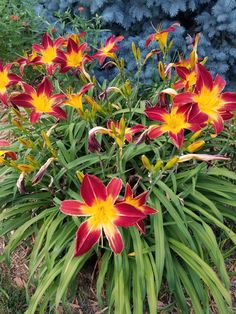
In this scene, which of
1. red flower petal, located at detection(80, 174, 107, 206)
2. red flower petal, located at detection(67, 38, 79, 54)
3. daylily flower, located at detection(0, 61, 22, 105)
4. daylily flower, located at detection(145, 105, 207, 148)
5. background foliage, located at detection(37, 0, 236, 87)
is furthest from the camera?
background foliage, located at detection(37, 0, 236, 87)

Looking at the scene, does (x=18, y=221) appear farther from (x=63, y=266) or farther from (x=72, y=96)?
(x=72, y=96)

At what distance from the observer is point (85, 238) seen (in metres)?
1.58

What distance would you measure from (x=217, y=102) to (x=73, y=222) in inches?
39.3

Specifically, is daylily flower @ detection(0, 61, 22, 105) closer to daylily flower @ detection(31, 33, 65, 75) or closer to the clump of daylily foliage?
the clump of daylily foliage

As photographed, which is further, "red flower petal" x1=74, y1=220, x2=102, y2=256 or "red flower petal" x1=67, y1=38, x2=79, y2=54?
"red flower petal" x1=67, y1=38, x2=79, y2=54

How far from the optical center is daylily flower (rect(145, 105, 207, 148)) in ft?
5.84

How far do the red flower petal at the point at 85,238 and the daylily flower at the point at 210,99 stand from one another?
0.64m

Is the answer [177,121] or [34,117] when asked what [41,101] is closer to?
[34,117]

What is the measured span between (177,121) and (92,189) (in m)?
0.54

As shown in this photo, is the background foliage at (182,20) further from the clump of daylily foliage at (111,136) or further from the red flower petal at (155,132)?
the red flower petal at (155,132)

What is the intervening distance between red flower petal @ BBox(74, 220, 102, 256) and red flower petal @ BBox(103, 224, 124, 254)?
4 cm

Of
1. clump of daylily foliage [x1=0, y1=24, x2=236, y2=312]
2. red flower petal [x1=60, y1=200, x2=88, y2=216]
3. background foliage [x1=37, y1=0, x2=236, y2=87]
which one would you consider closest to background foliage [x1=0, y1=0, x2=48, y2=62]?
background foliage [x1=37, y1=0, x2=236, y2=87]

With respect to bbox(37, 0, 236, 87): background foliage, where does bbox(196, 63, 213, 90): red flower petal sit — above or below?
below

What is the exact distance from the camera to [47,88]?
2135 millimetres
